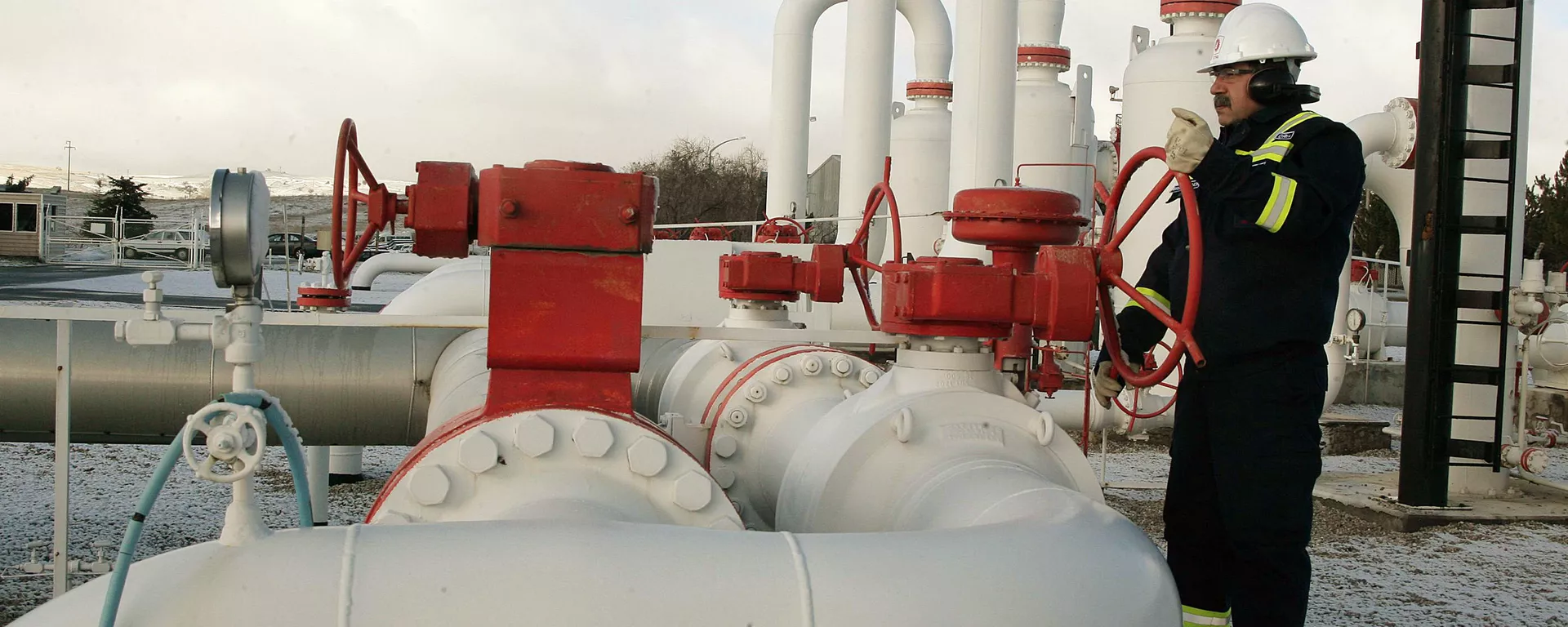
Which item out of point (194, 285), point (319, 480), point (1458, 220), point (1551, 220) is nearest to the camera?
point (319, 480)

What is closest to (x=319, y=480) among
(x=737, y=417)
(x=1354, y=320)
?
(x=737, y=417)

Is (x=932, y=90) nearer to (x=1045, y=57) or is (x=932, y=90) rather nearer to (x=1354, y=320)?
(x=1045, y=57)

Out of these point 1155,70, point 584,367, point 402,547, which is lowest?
point 402,547

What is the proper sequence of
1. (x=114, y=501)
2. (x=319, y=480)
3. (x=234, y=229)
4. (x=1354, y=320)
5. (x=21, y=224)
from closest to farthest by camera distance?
(x=234, y=229) → (x=319, y=480) → (x=114, y=501) → (x=1354, y=320) → (x=21, y=224)

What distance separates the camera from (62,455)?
2.97 metres

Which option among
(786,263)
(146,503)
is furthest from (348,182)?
(786,263)

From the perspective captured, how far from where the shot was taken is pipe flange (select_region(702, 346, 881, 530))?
3252 mm

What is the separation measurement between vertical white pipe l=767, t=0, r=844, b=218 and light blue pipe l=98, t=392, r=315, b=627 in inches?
373

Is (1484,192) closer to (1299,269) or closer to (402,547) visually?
(1299,269)

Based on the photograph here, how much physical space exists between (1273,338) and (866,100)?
28.0 feet

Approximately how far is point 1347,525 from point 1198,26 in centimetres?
259

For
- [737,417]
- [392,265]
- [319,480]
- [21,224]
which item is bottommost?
[319,480]

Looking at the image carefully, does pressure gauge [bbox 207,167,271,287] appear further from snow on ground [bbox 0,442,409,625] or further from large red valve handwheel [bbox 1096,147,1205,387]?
snow on ground [bbox 0,442,409,625]

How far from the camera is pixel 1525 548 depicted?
4.63 meters
